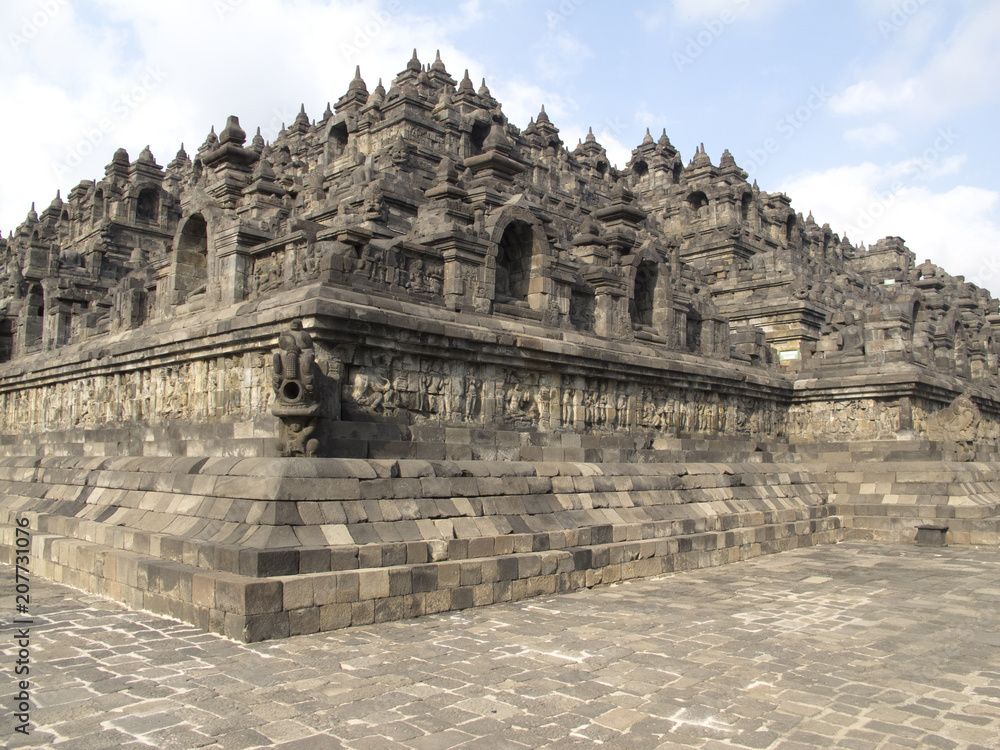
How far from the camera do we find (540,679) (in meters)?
6.66

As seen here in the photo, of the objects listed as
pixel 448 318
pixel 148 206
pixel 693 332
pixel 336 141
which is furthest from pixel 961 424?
pixel 148 206

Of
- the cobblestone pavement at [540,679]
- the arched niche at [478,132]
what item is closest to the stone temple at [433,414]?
the cobblestone pavement at [540,679]

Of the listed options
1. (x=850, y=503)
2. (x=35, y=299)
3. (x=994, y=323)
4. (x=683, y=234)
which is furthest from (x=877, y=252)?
(x=35, y=299)

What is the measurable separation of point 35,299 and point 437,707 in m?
20.3

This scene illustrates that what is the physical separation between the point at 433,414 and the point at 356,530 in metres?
2.53

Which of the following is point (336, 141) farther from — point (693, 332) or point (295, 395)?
point (295, 395)

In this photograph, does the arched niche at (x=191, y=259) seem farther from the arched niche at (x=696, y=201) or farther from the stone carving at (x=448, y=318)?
the arched niche at (x=696, y=201)

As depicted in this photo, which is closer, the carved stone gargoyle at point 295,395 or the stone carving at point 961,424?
Answer: the carved stone gargoyle at point 295,395

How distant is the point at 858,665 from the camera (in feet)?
24.2

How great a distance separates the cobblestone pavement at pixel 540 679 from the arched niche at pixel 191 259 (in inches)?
216

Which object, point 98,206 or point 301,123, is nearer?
point 98,206

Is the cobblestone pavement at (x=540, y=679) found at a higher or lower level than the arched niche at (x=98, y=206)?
lower

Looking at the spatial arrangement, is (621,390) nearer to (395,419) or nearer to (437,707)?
(395,419)

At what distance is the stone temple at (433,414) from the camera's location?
9086mm
